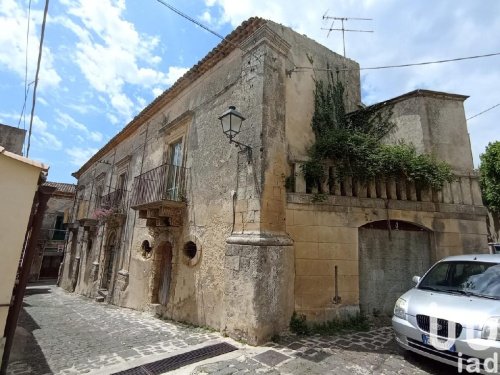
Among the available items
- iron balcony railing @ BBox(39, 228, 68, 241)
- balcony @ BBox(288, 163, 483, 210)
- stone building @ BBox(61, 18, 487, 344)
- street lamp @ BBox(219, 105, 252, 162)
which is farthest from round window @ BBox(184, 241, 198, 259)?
iron balcony railing @ BBox(39, 228, 68, 241)

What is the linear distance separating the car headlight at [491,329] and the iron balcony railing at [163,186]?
6.31 m

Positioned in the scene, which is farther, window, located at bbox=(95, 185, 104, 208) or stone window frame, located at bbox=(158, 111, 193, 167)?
Answer: window, located at bbox=(95, 185, 104, 208)

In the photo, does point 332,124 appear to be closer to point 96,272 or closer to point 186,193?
point 186,193

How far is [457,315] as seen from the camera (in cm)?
332

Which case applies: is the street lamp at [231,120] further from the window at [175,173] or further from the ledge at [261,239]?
the window at [175,173]

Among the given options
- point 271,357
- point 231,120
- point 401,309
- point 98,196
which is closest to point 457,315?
point 401,309

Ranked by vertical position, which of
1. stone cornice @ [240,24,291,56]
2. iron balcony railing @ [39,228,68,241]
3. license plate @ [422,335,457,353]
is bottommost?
license plate @ [422,335,457,353]

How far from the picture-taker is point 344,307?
5.63 metres

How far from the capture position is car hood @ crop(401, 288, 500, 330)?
319cm

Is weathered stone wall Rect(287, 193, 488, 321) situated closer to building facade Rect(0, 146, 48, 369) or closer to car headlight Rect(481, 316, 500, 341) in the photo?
car headlight Rect(481, 316, 500, 341)

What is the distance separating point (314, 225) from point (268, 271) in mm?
1401

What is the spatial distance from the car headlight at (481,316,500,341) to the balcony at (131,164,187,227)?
6.19m

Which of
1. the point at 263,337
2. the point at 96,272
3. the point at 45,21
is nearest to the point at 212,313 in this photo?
the point at 263,337

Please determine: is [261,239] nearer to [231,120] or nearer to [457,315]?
[231,120]
